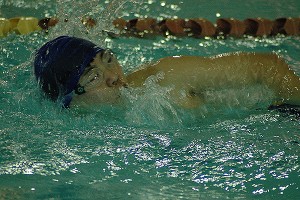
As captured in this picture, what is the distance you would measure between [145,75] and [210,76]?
35 cm

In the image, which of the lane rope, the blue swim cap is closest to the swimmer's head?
the blue swim cap

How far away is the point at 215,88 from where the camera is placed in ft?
9.36

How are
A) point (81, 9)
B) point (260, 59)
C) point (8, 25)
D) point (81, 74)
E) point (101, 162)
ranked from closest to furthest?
1. point (101, 162)
2. point (81, 74)
3. point (260, 59)
4. point (81, 9)
5. point (8, 25)

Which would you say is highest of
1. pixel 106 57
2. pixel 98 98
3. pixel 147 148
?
pixel 106 57

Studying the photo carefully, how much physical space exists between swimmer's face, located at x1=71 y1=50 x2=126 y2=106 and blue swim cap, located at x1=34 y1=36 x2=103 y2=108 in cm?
3

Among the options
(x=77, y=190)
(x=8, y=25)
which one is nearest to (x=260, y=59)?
(x=77, y=190)

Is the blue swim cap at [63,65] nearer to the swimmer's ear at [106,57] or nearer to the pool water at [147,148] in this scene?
the swimmer's ear at [106,57]

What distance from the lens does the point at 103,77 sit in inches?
103

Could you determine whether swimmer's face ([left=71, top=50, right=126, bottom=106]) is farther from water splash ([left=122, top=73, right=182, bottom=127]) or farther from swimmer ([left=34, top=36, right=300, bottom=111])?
water splash ([left=122, top=73, right=182, bottom=127])

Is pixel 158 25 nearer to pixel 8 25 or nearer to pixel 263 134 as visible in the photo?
pixel 8 25

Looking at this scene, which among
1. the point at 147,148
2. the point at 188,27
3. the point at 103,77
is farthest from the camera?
the point at 188,27

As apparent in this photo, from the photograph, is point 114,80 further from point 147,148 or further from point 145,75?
point 147,148

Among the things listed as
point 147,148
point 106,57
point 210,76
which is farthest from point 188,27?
point 147,148

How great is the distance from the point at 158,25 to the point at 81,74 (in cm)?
219
